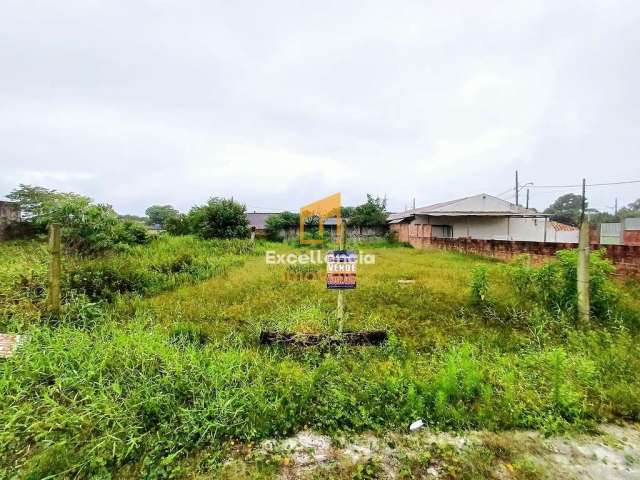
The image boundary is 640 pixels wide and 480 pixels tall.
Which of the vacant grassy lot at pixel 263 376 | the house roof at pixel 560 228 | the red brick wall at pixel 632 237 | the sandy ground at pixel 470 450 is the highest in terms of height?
the house roof at pixel 560 228

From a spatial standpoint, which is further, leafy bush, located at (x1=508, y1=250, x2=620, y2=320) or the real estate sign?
leafy bush, located at (x1=508, y1=250, x2=620, y2=320)

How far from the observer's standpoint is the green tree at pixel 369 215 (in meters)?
18.6

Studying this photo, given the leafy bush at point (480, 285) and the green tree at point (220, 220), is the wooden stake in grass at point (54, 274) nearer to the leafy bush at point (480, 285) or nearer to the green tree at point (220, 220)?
the leafy bush at point (480, 285)

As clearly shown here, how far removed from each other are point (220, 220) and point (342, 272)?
11986 millimetres

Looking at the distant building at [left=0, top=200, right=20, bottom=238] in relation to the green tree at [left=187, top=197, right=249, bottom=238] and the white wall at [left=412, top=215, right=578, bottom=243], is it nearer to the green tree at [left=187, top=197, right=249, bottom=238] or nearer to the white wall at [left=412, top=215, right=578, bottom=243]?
the green tree at [left=187, top=197, right=249, bottom=238]

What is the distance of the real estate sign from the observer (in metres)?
3.12

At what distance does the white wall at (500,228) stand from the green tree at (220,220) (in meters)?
9.25

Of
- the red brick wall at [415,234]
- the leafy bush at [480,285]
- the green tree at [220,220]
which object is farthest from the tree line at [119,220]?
the red brick wall at [415,234]

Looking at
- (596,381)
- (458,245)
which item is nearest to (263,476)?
(596,381)

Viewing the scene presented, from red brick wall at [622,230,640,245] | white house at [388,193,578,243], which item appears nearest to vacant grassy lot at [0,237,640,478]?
red brick wall at [622,230,640,245]

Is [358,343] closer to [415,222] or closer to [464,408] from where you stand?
[464,408]

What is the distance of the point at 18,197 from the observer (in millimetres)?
15953

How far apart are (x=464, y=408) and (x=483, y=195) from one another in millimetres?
15650

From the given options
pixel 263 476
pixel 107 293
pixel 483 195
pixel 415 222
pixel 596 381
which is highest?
pixel 483 195
